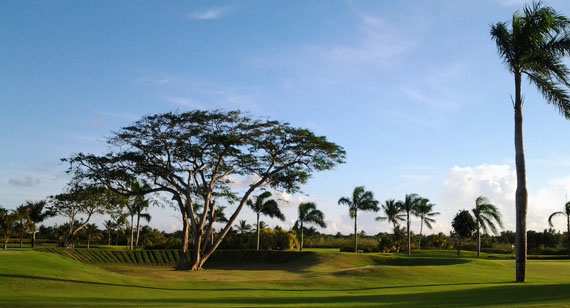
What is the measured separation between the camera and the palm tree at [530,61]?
74.8ft

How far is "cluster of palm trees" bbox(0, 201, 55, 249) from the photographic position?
74.0 metres

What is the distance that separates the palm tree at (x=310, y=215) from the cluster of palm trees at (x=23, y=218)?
39411 millimetres

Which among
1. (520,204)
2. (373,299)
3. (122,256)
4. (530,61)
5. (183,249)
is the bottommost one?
(122,256)

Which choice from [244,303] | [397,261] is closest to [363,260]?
[397,261]

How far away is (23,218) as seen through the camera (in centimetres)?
7481

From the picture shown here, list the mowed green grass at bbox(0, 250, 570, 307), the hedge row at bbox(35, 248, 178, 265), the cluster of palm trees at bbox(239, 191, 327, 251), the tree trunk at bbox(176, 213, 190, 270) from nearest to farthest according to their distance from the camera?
the mowed green grass at bbox(0, 250, 570, 307)
the tree trunk at bbox(176, 213, 190, 270)
the hedge row at bbox(35, 248, 178, 265)
the cluster of palm trees at bbox(239, 191, 327, 251)

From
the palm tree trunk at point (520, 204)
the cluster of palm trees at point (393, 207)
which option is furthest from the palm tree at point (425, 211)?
the palm tree trunk at point (520, 204)

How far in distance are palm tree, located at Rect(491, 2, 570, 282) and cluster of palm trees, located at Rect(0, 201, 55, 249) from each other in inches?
2721

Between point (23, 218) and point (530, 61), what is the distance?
2998 inches

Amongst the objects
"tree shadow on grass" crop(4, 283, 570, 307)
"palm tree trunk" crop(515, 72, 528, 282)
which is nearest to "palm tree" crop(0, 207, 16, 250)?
"tree shadow on grass" crop(4, 283, 570, 307)

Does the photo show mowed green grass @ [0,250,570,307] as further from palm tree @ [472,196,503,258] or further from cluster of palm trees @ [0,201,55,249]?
cluster of palm trees @ [0,201,55,249]

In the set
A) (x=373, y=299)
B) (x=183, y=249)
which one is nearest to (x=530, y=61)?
(x=373, y=299)

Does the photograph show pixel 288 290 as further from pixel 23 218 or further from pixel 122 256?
pixel 23 218

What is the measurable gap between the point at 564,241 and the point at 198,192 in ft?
256
